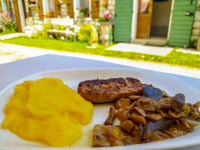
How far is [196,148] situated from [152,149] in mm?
323

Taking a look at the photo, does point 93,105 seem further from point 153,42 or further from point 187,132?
point 153,42

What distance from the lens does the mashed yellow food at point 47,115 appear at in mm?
831

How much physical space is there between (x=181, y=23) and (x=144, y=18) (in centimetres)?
176

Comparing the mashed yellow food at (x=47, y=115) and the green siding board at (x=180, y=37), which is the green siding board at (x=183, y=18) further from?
the mashed yellow food at (x=47, y=115)

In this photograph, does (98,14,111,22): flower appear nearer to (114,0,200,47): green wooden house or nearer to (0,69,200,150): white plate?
(114,0,200,47): green wooden house

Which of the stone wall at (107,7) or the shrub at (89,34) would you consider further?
the stone wall at (107,7)

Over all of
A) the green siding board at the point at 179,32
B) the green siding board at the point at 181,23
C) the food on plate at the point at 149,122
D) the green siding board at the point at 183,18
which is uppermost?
the green siding board at the point at 183,18

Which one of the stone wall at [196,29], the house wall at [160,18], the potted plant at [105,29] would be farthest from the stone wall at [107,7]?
the stone wall at [196,29]

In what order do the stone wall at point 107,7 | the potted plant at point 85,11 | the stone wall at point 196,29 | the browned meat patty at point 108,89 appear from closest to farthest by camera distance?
the browned meat patty at point 108,89 < the stone wall at point 196,29 < the stone wall at point 107,7 < the potted plant at point 85,11

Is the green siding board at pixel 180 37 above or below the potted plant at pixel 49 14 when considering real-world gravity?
below

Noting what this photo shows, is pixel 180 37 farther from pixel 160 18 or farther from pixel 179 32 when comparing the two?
pixel 160 18

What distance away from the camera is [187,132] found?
89cm

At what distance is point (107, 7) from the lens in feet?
24.7

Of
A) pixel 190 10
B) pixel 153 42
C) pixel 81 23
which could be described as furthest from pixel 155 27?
pixel 81 23
